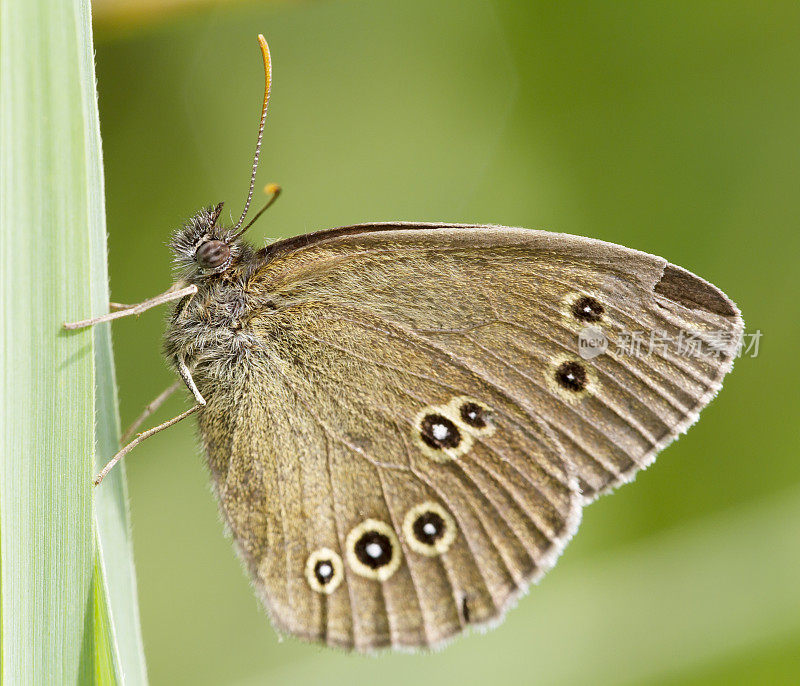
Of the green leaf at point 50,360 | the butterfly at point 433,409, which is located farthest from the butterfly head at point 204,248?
the green leaf at point 50,360

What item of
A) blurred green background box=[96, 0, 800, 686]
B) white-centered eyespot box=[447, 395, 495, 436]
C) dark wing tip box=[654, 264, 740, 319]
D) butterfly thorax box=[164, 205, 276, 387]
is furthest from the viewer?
blurred green background box=[96, 0, 800, 686]

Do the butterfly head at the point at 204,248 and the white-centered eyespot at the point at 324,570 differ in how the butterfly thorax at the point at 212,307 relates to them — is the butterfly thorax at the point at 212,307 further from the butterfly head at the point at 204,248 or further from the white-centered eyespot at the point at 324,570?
the white-centered eyespot at the point at 324,570

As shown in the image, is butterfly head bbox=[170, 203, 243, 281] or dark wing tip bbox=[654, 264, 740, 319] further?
butterfly head bbox=[170, 203, 243, 281]

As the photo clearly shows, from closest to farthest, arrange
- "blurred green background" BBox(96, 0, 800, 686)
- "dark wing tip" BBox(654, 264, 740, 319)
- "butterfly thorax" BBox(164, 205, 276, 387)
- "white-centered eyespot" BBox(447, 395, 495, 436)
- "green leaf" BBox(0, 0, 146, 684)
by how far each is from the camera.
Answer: "green leaf" BBox(0, 0, 146, 684)
"dark wing tip" BBox(654, 264, 740, 319)
"white-centered eyespot" BBox(447, 395, 495, 436)
"butterfly thorax" BBox(164, 205, 276, 387)
"blurred green background" BBox(96, 0, 800, 686)

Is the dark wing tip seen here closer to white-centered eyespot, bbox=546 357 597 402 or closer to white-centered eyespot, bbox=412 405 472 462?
white-centered eyespot, bbox=546 357 597 402

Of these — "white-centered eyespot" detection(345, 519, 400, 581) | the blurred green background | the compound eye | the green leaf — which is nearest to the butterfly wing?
"white-centered eyespot" detection(345, 519, 400, 581)

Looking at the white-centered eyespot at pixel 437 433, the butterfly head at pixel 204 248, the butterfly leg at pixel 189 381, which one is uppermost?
the butterfly head at pixel 204 248

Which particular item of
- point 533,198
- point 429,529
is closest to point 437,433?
point 429,529

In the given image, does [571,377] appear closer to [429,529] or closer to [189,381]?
[429,529]
